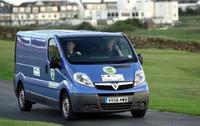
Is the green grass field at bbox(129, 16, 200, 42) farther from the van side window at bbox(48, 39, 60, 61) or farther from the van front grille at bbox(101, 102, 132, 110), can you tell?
the van front grille at bbox(101, 102, 132, 110)

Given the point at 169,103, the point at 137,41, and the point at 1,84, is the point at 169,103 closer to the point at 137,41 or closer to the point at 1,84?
the point at 1,84

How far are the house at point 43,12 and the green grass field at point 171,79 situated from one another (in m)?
104

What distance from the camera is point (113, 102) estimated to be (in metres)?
17.0

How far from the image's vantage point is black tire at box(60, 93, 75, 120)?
17.2 m

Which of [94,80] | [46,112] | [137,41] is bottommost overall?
[137,41]

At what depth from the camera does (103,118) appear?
1775cm

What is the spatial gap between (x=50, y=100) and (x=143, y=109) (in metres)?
2.35

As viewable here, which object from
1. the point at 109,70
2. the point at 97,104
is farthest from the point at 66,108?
the point at 109,70

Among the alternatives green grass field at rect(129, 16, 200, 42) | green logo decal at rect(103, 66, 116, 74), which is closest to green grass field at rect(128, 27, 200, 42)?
green grass field at rect(129, 16, 200, 42)

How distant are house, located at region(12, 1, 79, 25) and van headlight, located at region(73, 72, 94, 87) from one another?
130168 mm

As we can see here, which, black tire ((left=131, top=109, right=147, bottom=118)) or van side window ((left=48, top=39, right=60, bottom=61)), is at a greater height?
van side window ((left=48, top=39, right=60, bottom=61))

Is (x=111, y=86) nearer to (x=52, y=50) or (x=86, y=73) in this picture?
(x=86, y=73)

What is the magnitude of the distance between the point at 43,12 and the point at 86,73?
509ft

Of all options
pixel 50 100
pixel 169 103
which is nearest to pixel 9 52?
pixel 169 103
